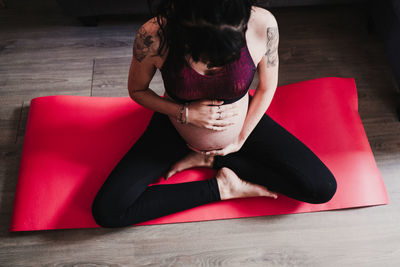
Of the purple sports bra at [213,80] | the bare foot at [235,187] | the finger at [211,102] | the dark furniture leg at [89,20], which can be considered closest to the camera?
the purple sports bra at [213,80]

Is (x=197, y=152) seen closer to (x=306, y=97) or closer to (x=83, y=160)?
(x=83, y=160)

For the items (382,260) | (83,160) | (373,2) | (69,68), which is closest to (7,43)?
(69,68)

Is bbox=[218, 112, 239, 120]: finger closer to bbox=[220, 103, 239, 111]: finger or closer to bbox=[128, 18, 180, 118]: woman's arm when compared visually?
bbox=[220, 103, 239, 111]: finger

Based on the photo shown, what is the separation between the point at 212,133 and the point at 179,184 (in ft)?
0.97

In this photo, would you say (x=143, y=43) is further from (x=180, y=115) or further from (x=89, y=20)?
(x=89, y=20)

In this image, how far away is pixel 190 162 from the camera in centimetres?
129

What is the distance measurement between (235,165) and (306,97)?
0.53 metres

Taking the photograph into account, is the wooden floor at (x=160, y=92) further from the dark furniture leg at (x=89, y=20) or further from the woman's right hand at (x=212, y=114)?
the woman's right hand at (x=212, y=114)

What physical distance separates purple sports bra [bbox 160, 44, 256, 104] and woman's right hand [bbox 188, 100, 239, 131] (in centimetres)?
3

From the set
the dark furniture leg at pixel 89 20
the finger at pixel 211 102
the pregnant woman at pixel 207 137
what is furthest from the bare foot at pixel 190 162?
the dark furniture leg at pixel 89 20

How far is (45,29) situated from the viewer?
184 centimetres

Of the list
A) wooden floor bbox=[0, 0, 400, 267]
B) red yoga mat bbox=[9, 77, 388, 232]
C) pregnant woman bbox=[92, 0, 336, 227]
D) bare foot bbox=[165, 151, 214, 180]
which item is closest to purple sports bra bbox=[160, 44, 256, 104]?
pregnant woman bbox=[92, 0, 336, 227]

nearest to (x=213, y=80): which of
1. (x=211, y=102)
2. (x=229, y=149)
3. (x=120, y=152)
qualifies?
(x=211, y=102)

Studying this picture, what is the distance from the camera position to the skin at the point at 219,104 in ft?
3.01
